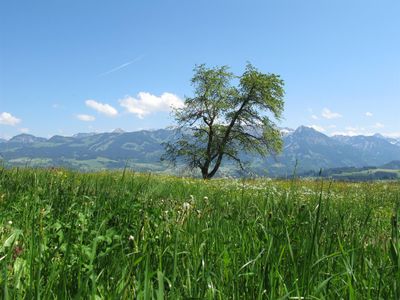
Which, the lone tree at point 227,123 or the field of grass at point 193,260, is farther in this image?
the lone tree at point 227,123

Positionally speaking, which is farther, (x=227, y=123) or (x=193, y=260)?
(x=227, y=123)

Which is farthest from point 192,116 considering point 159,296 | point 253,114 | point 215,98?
point 159,296

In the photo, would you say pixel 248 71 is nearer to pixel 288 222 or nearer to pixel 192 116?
pixel 192 116

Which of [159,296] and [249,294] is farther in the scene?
[249,294]

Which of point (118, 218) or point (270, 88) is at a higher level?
point (270, 88)

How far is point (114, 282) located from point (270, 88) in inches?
2289

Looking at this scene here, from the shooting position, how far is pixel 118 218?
4.80 meters

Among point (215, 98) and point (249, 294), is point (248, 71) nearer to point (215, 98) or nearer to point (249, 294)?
point (215, 98)

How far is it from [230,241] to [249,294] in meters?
1.22

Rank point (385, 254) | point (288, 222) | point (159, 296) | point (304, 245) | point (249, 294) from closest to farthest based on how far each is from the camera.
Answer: point (159, 296) → point (249, 294) → point (304, 245) → point (385, 254) → point (288, 222)

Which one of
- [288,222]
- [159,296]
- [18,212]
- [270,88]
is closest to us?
[159,296]

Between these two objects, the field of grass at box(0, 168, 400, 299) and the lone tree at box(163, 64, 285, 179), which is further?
the lone tree at box(163, 64, 285, 179)

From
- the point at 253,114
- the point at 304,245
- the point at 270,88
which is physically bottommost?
the point at 304,245

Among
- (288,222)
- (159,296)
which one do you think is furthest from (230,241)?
(159,296)
